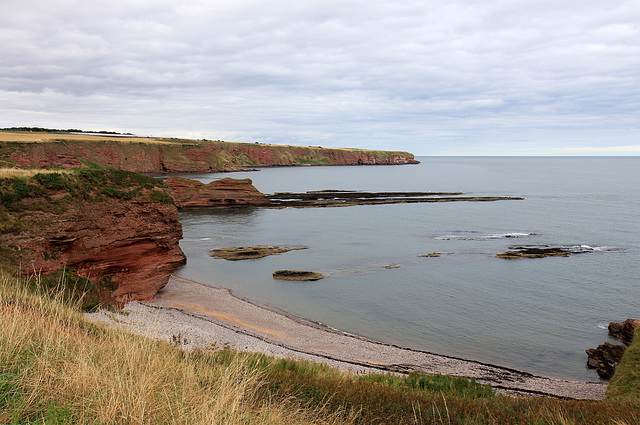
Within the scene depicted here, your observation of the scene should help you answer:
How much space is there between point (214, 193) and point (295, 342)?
183 ft

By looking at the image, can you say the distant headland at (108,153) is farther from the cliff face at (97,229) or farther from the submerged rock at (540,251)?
the submerged rock at (540,251)

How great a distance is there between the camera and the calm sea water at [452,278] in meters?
21.7

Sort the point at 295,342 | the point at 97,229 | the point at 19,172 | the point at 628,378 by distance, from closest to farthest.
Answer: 1. the point at 628,378
2. the point at 19,172
3. the point at 295,342
4. the point at 97,229

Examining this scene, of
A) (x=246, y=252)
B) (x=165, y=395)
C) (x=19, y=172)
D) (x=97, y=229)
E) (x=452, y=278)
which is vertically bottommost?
(x=246, y=252)

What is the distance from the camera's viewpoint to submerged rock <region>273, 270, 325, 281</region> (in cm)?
3169

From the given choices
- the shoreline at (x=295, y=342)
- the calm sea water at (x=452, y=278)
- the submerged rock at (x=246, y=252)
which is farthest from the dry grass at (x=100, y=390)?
the submerged rock at (x=246, y=252)

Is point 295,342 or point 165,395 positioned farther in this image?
point 295,342

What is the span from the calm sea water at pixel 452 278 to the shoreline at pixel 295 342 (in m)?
1.23

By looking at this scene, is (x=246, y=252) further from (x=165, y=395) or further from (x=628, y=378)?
(x=165, y=395)

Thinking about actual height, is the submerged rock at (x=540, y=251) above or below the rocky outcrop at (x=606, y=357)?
above

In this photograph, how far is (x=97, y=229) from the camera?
67.3 feet

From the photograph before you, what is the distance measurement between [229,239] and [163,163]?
107432 mm

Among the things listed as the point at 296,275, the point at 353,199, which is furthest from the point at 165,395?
the point at 353,199

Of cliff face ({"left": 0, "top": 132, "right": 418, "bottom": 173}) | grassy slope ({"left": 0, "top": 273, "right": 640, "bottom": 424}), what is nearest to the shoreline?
grassy slope ({"left": 0, "top": 273, "right": 640, "bottom": 424})
